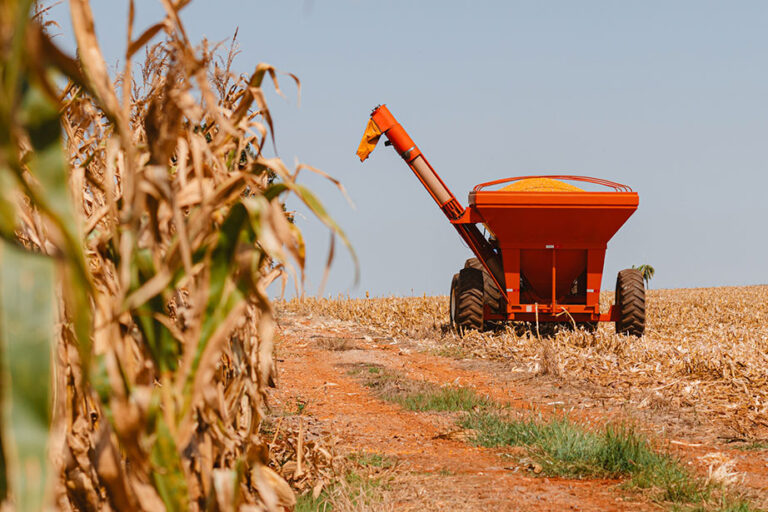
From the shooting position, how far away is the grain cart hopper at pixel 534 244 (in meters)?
10.2

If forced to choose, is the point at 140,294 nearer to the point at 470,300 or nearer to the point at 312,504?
the point at 312,504

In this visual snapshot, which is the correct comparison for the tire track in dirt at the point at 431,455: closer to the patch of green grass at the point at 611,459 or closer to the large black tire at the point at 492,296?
the patch of green grass at the point at 611,459

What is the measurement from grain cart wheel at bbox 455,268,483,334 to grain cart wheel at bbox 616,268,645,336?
85.6 inches

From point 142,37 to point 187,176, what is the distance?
1.70ft

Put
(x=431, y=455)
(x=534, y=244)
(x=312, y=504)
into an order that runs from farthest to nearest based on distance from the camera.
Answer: (x=534, y=244)
(x=431, y=455)
(x=312, y=504)

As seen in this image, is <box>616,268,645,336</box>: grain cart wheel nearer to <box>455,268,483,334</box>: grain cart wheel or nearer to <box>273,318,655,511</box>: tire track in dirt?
<box>455,268,483,334</box>: grain cart wheel

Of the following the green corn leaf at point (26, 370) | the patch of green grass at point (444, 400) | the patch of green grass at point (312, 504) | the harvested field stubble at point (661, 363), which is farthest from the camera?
the patch of green grass at point (444, 400)

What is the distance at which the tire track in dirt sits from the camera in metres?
3.76

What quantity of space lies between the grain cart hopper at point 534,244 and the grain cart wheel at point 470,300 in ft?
0.05

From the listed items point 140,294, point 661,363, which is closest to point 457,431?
point 661,363

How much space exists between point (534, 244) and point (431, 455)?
631 cm

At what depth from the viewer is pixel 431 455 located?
485cm

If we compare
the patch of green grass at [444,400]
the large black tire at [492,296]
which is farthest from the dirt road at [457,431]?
the large black tire at [492,296]

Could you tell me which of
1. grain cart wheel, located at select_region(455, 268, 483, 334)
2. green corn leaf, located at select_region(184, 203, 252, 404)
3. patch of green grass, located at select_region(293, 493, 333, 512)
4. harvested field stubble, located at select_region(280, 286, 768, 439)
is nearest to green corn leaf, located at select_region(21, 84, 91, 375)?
green corn leaf, located at select_region(184, 203, 252, 404)
